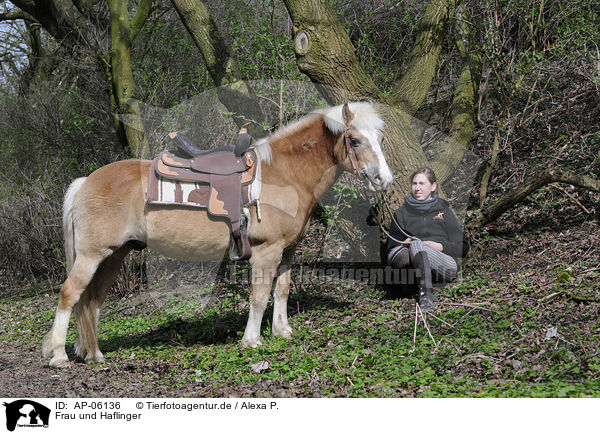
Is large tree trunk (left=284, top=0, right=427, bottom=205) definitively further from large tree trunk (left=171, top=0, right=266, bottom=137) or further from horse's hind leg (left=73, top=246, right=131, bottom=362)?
horse's hind leg (left=73, top=246, right=131, bottom=362)

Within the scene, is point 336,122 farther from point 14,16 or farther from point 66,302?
point 14,16

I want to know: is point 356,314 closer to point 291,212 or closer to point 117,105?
point 291,212

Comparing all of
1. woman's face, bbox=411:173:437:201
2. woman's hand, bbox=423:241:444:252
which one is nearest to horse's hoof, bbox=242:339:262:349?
woman's hand, bbox=423:241:444:252

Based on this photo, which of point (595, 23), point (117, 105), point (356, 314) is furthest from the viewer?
point (117, 105)

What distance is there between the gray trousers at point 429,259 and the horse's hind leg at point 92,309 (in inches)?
109

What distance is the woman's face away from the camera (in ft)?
19.1

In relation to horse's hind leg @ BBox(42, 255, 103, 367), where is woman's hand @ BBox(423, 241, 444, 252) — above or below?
above

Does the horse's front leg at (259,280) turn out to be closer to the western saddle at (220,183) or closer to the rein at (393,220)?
the western saddle at (220,183)

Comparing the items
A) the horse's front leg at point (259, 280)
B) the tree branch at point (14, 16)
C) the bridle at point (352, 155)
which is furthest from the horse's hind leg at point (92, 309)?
the tree branch at point (14, 16)

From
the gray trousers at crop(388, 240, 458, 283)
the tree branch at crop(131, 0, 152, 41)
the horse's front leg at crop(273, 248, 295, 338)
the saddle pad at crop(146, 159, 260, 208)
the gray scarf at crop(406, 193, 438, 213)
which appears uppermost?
the tree branch at crop(131, 0, 152, 41)

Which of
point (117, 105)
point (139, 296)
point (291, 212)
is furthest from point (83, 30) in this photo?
point (291, 212)

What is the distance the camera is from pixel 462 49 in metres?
7.84

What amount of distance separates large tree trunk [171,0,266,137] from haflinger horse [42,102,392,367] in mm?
2518

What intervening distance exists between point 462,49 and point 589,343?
16.7ft
